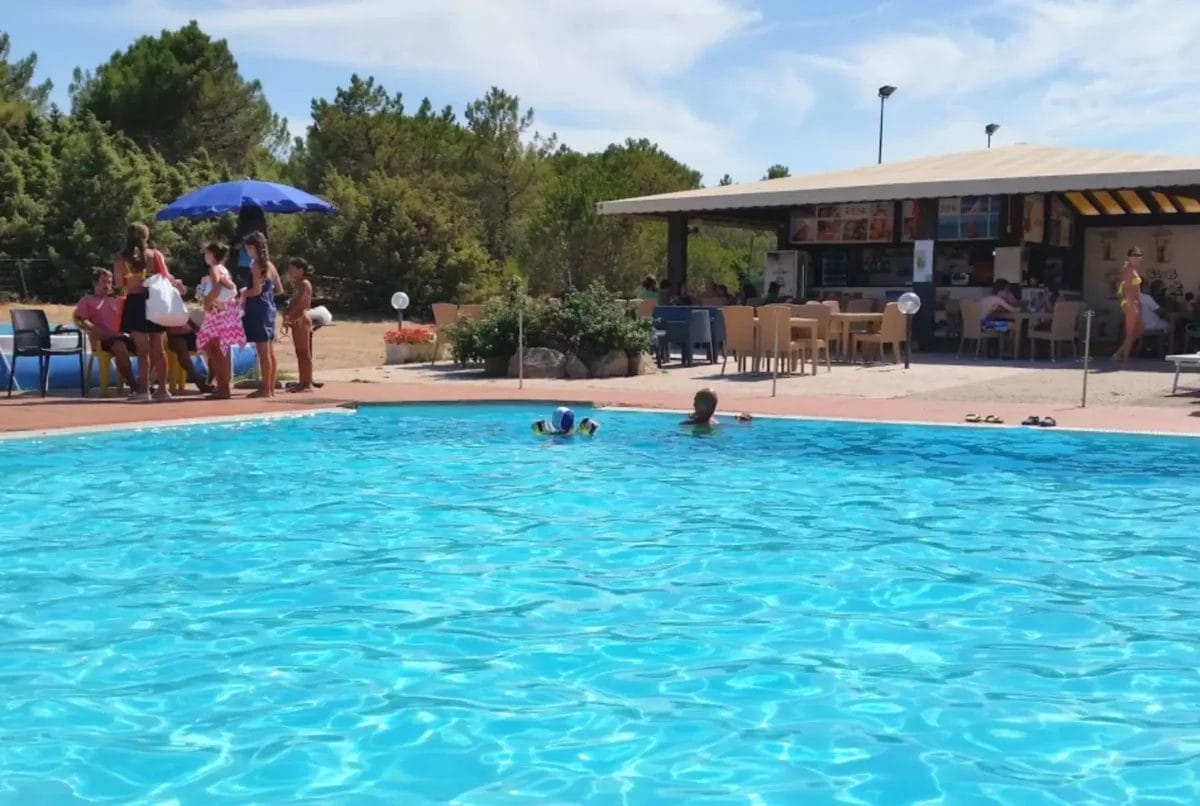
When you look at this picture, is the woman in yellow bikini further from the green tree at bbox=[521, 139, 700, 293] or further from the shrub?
the green tree at bbox=[521, 139, 700, 293]

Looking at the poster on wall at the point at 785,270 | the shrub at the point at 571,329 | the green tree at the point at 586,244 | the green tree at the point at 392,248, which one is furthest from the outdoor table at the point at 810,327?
the green tree at the point at 392,248

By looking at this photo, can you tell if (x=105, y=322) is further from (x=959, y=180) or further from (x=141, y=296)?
(x=959, y=180)

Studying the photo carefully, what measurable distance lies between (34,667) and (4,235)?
30.3 metres

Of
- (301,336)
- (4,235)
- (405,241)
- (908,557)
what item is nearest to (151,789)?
(908,557)

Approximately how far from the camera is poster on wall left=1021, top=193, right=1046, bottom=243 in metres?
19.4

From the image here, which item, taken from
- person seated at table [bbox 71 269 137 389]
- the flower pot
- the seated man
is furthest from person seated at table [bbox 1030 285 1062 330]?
person seated at table [bbox 71 269 137 389]

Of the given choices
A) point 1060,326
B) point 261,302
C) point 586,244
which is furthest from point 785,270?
point 261,302

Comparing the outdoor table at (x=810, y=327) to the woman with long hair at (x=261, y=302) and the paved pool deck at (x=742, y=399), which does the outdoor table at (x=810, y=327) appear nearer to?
the paved pool deck at (x=742, y=399)

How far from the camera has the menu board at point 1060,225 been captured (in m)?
20.4

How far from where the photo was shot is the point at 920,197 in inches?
714

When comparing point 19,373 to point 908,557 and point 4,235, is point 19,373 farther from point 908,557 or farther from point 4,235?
point 4,235

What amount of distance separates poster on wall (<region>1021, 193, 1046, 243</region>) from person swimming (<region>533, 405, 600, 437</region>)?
12087 mm

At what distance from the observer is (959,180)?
17.8 m

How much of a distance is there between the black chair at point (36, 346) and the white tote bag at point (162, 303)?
3.83 ft
